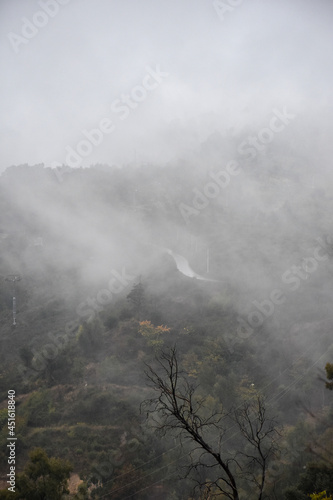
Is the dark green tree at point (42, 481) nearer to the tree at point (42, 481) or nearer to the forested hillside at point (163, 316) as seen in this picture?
the tree at point (42, 481)

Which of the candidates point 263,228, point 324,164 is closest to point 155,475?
point 263,228

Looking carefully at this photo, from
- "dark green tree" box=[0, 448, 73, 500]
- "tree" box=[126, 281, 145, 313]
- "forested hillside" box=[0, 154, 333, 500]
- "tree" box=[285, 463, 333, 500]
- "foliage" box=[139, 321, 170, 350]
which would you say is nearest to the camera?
"dark green tree" box=[0, 448, 73, 500]

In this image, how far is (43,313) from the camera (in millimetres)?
34781

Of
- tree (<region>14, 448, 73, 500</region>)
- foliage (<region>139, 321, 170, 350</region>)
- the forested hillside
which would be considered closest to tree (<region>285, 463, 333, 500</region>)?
the forested hillside

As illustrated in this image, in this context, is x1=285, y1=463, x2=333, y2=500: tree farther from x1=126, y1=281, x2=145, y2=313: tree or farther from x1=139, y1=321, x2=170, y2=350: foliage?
x1=126, y1=281, x2=145, y2=313: tree

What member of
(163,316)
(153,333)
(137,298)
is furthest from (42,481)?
(137,298)

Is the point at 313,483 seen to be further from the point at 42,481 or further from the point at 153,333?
the point at 153,333

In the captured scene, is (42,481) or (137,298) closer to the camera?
(42,481)

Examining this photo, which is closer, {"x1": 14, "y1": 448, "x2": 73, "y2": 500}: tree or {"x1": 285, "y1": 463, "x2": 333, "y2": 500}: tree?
{"x1": 14, "y1": 448, "x2": 73, "y2": 500}: tree

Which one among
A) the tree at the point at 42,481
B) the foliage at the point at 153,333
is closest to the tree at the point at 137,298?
the foliage at the point at 153,333

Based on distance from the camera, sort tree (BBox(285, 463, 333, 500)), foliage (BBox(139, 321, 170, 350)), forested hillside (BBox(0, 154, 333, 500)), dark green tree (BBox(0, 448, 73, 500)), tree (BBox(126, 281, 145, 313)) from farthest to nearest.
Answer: tree (BBox(126, 281, 145, 313)) → foliage (BBox(139, 321, 170, 350)) → forested hillside (BBox(0, 154, 333, 500)) → tree (BBox(285, 463, 333, 500)) → dark green tree (BBox(0, 448, 73, 500))

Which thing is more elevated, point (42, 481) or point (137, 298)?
point (137, 298)

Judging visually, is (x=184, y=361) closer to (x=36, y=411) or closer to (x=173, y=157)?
(x=36, y=411)

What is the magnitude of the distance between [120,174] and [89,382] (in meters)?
58.0
